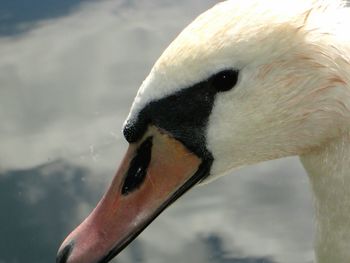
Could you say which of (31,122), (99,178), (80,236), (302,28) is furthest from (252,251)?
(302,28)

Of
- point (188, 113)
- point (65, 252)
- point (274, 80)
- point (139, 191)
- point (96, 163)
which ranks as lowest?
point (96, 163)

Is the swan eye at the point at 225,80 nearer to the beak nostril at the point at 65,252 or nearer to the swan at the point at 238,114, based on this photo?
the swan at the point at 238,114

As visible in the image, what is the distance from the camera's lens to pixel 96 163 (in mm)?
4852

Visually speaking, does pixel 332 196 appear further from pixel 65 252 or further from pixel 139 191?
pixel 65 252

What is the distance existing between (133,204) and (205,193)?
2240 millimetres

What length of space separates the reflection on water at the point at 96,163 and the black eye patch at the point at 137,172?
1.91 m

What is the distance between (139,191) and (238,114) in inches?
14.1

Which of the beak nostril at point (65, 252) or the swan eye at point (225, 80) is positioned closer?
the swan eye at point (225, 80)

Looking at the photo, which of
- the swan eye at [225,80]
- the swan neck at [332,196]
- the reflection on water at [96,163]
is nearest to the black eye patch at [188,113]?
the swan eye at [225,80]

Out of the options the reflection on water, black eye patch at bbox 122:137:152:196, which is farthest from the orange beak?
the reflection on water

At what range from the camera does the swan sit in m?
2.29

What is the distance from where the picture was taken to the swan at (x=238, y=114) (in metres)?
2.29

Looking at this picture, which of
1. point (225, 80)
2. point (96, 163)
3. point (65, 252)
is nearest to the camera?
point (225, 80)

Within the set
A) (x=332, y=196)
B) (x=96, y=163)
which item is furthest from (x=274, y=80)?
(x=96, y=163)
